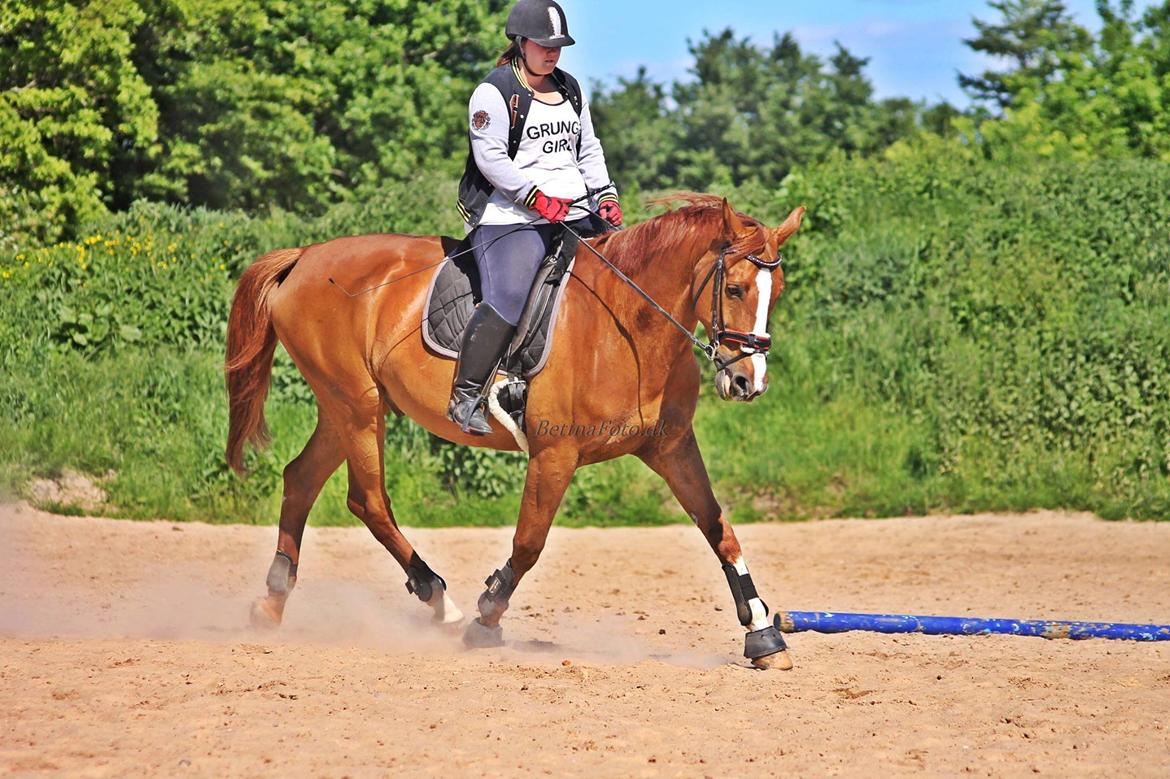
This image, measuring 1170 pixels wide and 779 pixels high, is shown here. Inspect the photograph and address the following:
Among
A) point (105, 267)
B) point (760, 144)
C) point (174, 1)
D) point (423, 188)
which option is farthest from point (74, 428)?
point (760, 144)

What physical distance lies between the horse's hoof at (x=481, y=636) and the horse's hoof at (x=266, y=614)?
1.30 metres

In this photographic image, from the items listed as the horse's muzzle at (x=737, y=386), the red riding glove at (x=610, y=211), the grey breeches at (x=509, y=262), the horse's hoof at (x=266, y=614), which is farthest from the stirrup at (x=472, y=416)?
the horse's hoof at (x=266, y=614)

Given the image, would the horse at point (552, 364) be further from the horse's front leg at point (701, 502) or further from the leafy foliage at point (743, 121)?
the leafy foliage at point (743, 121)

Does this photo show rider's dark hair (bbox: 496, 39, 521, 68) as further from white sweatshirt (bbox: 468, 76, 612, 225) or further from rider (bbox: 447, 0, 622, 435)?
white sweatshirt (bbox: 468, 76, 612, 225)

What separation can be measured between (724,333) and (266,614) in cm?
347

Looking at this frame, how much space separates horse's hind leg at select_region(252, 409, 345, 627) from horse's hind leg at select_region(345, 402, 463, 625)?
0.33 meters

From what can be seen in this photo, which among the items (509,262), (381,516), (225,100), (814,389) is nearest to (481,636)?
(381,516)

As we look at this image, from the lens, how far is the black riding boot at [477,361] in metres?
7.29

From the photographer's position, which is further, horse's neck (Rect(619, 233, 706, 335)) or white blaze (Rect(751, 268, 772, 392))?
horse's neck (Rect(619, 233, 706, 335))

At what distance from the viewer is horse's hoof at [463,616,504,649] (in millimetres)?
7672

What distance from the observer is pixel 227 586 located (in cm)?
977

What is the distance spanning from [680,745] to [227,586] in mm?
5202

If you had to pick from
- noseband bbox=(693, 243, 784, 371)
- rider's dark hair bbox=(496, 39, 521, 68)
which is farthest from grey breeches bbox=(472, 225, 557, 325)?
noseband bbox=(693, 243, 784, 371)

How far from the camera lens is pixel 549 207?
24.0 ft
